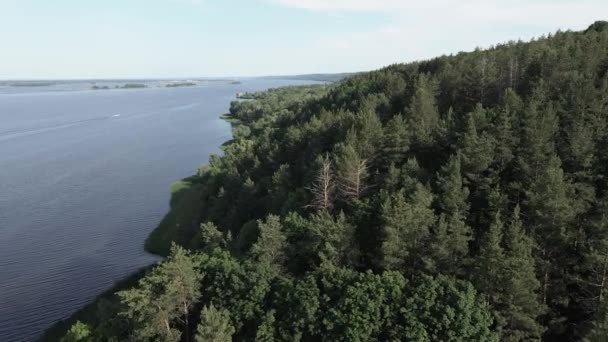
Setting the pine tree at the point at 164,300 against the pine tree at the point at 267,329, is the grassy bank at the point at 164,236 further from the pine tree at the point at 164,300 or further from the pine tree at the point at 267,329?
the pine tree at the point at 267,329

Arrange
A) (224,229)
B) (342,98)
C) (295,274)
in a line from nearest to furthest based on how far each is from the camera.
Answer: (295,274) < (224,229) < (342,98)

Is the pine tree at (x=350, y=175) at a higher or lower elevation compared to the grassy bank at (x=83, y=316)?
higher

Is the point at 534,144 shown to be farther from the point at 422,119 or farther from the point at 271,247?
the point at 271,247

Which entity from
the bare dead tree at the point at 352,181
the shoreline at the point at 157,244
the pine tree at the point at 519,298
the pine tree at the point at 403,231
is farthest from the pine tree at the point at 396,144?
the shoreline at the point at 157,244

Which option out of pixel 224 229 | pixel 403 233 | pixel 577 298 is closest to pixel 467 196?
pixel 403 233

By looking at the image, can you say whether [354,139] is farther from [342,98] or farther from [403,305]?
[342,98]

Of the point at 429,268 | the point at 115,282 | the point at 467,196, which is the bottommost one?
the point at 115,282

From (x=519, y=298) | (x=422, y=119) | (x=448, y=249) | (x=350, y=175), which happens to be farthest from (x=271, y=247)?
(x=422, y=119)
